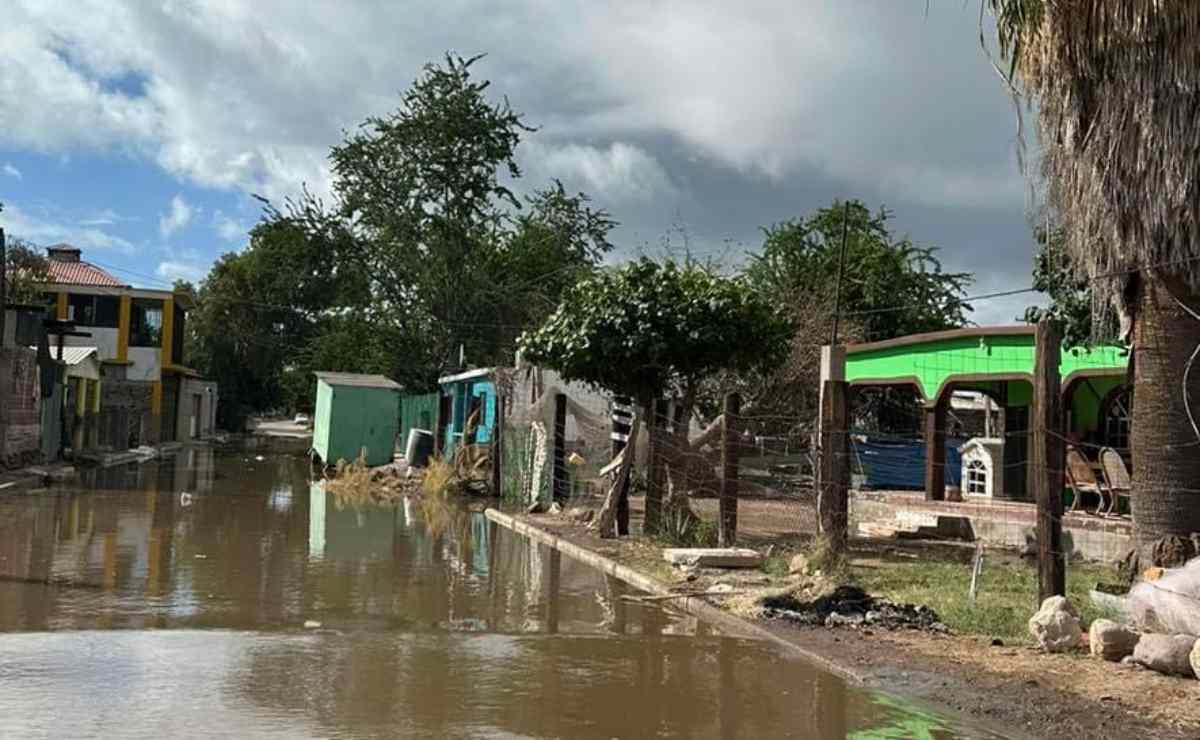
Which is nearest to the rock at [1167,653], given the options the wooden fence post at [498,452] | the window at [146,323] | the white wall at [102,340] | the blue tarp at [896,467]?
the wooden fence post at [498,452]

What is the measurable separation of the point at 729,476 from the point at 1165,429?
5.61m

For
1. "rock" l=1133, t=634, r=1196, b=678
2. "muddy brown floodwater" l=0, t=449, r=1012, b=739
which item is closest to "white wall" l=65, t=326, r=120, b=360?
"muddy brown floodwater" l=0, t=449, r=1012, b=739

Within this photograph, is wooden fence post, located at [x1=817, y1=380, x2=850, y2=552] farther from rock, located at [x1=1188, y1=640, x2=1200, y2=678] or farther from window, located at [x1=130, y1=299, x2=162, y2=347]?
window, located at [x1=130, y1=299, x2=162, y2=347]

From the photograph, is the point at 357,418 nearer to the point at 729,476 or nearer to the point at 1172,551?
the point at 729,476

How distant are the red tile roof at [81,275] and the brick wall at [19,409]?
23.0 meters

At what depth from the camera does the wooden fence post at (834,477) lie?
39.0 feet

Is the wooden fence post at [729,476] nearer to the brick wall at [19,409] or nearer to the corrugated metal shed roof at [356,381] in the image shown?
the brick wall at [19,409]

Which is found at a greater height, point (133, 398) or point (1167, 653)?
point (133, 398)

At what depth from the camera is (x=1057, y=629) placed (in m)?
8.28

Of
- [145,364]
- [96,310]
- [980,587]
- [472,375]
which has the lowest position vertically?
[980,587]

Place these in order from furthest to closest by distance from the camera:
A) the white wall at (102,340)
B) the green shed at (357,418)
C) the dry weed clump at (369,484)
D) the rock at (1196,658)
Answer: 1. the white wall at (102,340)
2. the green shed at (357,418)
3. the dry weed clump at (369,484)
4. the rock at (1196,658)

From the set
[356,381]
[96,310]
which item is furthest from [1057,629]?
[96,310]

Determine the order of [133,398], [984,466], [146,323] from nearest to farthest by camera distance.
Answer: [984,466] → [133,398] → [146,323]

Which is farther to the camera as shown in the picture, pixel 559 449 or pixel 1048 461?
pixel 559 449
